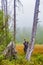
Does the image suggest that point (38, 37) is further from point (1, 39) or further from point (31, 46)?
point (1, 39)

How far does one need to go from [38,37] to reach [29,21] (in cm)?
2126

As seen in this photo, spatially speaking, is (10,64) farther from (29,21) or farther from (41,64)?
(29,21)

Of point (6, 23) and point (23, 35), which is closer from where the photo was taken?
point (6, 23)

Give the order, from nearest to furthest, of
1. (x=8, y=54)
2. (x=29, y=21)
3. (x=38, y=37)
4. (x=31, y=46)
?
(x=8, y=54) < (x=31, y=46) < (x=38, y=37) < (x=29, y=21)

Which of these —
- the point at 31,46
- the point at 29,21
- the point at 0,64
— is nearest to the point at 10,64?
the point at 0,64

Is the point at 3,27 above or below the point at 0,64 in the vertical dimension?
above

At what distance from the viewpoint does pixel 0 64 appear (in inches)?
513

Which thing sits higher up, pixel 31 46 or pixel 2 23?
pixel 2 23

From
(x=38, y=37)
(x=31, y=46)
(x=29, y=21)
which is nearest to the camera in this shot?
(x=31, y=46)

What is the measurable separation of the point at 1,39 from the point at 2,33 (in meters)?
0.29

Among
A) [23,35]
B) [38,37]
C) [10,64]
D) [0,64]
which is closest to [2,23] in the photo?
[0,64]

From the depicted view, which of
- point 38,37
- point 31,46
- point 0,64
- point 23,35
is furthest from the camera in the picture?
point 23,35

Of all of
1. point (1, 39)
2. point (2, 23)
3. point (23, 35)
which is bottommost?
point (23, 35)

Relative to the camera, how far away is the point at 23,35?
44.6 meters
